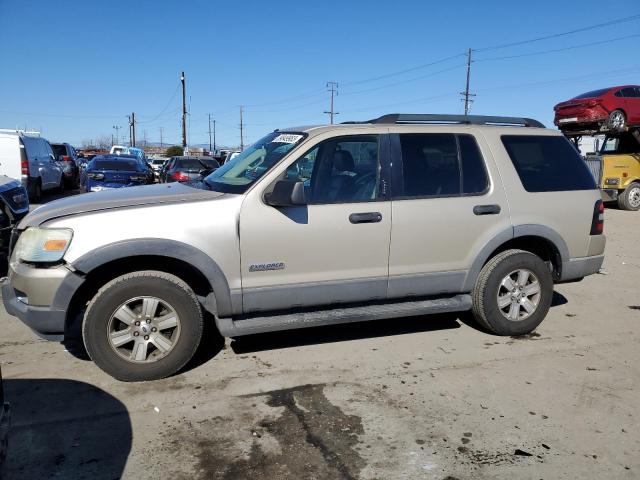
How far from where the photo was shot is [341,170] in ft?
14.3

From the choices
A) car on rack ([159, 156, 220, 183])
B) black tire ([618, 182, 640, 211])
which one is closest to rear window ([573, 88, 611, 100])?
black tire ([618, 182, 640, 211])

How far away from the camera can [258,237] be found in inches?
155

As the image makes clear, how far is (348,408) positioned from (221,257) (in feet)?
4.56

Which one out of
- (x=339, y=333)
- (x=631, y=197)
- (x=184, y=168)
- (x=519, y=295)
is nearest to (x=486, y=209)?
(x=519, y=295)

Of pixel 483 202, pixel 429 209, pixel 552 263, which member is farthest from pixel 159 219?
pixel 552 263

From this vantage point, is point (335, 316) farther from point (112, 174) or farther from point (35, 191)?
point (35, 191)

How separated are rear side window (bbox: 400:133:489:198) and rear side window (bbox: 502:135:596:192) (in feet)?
1.35

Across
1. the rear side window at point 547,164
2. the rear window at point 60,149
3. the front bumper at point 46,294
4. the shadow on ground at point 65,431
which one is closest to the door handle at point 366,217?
the rear side window at point 547,164

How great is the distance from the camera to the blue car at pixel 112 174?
36.9ft

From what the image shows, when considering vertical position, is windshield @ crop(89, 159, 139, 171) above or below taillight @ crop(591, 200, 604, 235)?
above

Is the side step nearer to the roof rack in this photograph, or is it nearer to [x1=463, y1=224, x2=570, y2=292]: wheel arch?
[x1=463, y1=224, x2=570, y2=292]: wheel arch

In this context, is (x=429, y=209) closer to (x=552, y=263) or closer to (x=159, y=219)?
(x=552, y=263)

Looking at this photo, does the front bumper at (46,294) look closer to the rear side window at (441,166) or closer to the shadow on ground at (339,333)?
the shadow on ground at (339,333)

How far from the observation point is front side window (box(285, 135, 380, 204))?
420 cm
